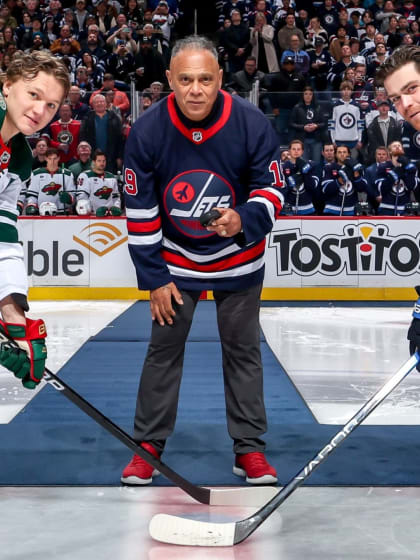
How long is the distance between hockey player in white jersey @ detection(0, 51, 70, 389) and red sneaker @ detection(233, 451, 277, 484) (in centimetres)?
92

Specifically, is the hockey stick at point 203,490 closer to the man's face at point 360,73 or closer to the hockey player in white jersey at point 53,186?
the hockey player in white jersey at point 53,186

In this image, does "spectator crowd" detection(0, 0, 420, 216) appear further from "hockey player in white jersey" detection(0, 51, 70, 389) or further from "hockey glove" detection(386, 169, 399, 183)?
"hockey player in white jersey" detection(0, 51, 70, 389)

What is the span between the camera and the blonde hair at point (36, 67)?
2605mm

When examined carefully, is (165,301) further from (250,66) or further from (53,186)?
(250,66)

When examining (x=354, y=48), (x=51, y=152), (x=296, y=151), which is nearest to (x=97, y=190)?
(x=51, y=152)

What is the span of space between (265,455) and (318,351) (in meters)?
2.81

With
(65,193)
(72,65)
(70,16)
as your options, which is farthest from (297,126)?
(70,16)

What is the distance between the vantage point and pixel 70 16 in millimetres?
14078

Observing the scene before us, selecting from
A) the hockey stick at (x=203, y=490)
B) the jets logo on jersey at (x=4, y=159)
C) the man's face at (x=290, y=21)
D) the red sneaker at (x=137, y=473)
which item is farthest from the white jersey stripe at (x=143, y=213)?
the man's face at (x=290, y=21)

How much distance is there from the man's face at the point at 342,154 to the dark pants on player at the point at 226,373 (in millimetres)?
6999

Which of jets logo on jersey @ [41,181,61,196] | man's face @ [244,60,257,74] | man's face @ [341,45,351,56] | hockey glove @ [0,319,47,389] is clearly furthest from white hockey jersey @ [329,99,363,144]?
hockey glove @ [0,319,47,389]

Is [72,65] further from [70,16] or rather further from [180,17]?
[180,17]

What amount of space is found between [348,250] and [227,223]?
6.97 metres

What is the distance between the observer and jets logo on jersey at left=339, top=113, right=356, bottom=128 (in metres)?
10.2
